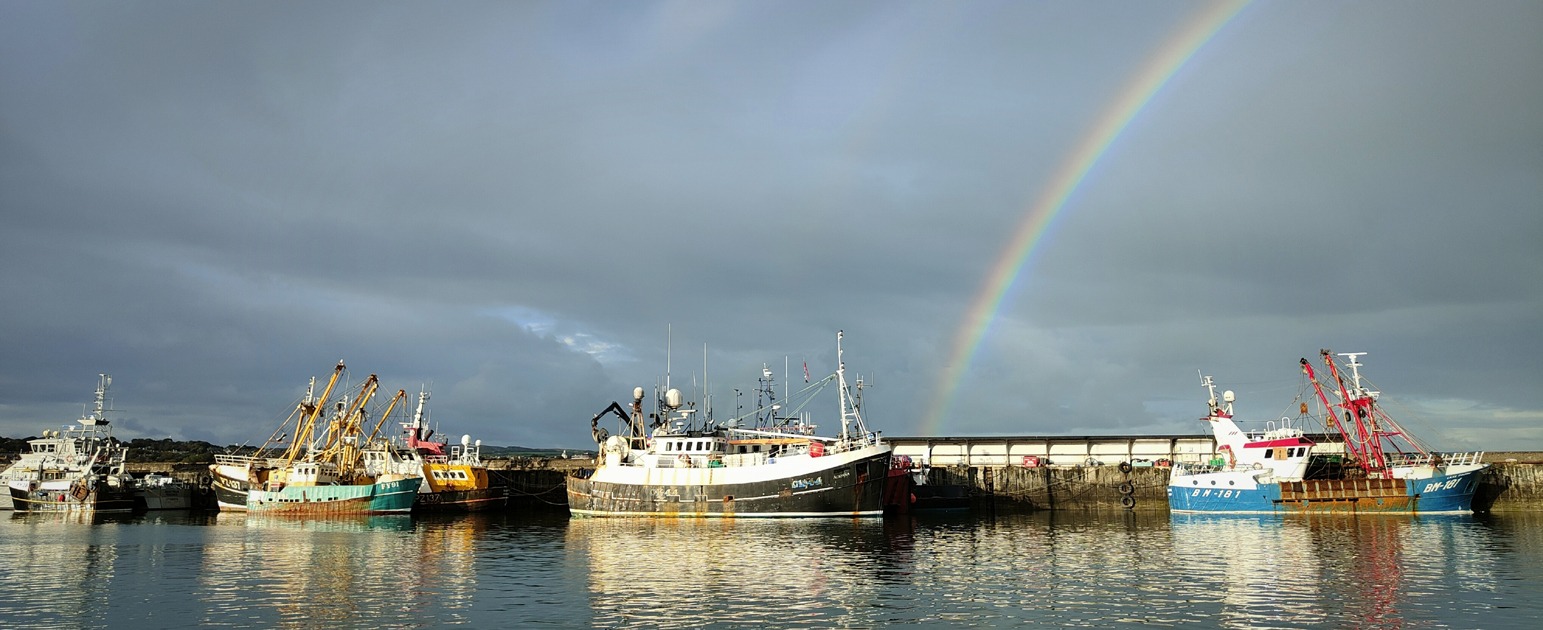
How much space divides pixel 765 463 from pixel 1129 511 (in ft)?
115

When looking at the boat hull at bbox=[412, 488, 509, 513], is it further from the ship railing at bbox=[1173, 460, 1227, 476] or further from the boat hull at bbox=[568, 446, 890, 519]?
the ship railing at bbox=[1173, 460, 1227, 476]

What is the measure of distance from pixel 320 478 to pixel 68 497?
2739 centimetres

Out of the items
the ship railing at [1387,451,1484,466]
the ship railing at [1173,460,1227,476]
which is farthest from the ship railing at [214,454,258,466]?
the ship railing at [1387,451,1484,466]

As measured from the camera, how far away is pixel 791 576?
39.5 metres

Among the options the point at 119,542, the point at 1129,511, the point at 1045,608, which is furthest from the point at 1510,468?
the point at 119,542

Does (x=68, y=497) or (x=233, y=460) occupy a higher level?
(x=233, y=460)

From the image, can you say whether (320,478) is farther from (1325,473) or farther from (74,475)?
(1325,473)

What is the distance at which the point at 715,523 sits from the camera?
2707 inches

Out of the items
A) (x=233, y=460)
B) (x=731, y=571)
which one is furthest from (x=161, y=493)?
(x=731, y=571)

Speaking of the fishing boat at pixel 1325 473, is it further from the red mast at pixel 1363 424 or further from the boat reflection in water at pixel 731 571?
the boat reflection in water at pixel 731 571

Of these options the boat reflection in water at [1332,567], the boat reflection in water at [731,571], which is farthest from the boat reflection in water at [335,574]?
the boat reflection in water at [1332,567]

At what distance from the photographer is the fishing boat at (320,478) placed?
80938mm

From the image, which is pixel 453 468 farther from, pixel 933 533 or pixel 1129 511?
pixel 1129 511

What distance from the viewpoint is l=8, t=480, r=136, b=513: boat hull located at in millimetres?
91062
